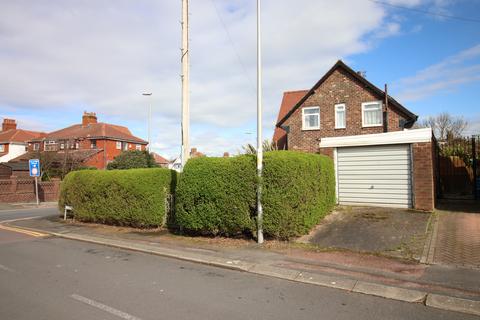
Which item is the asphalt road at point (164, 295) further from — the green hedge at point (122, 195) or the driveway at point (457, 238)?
the green hedge at point (122, 195)

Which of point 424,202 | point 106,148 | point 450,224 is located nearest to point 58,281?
point 450,224

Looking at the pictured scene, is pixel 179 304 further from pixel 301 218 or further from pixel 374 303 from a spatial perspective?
pixel 301 218

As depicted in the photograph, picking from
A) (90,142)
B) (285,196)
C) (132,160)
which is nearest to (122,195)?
(285,196)

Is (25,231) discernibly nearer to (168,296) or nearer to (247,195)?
(247,195)

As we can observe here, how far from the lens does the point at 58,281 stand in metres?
6.73

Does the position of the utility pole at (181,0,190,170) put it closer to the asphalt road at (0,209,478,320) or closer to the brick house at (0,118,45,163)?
the asphalt road at (0,209,478,320)

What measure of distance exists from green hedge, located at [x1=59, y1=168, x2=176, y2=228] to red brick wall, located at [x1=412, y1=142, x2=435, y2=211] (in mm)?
8554

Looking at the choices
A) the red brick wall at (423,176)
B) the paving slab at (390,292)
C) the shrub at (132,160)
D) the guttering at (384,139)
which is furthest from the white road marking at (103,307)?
the shrub at (132,160)

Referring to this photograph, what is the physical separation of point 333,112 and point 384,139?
10011mm

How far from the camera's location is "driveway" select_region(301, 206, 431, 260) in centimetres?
862

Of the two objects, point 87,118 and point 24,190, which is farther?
point 87,118

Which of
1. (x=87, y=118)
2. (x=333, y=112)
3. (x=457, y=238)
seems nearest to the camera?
(x=457, y=238)

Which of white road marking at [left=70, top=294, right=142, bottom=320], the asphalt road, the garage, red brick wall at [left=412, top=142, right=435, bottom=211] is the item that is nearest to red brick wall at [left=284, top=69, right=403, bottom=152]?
the garage

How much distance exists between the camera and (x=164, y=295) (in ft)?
19.2
